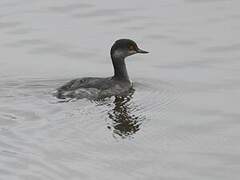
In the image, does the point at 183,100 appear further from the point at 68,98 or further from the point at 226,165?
the point at 226,165

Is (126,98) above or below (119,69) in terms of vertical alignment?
below

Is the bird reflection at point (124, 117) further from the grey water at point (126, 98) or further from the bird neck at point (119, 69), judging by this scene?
the bird neck at point (119, 69)

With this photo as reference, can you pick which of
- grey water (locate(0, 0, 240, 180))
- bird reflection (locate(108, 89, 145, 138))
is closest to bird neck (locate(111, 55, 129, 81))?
grey water (locate(0, 0, 240, 180))

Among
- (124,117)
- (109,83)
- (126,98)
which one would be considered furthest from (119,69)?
(124,117)

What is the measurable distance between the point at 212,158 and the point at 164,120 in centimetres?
170

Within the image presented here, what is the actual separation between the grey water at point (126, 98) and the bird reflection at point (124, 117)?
0.02m

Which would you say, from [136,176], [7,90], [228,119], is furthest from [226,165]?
[7,90]

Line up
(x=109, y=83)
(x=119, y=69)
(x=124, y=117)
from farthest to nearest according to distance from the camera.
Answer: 1. (x=119, y=69)
2. (x=109, y=83)
3. (x=124, y=117)

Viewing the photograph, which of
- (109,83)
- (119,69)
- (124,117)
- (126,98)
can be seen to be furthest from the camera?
(119,69)

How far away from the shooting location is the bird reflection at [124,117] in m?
11.8

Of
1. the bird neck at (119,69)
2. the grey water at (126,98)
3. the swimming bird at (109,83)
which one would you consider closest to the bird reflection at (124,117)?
the grey water at (126,98)

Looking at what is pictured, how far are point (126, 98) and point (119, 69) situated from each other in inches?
36.8

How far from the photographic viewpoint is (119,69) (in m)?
14.2

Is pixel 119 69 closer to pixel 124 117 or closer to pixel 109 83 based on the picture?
pixel 109 83
